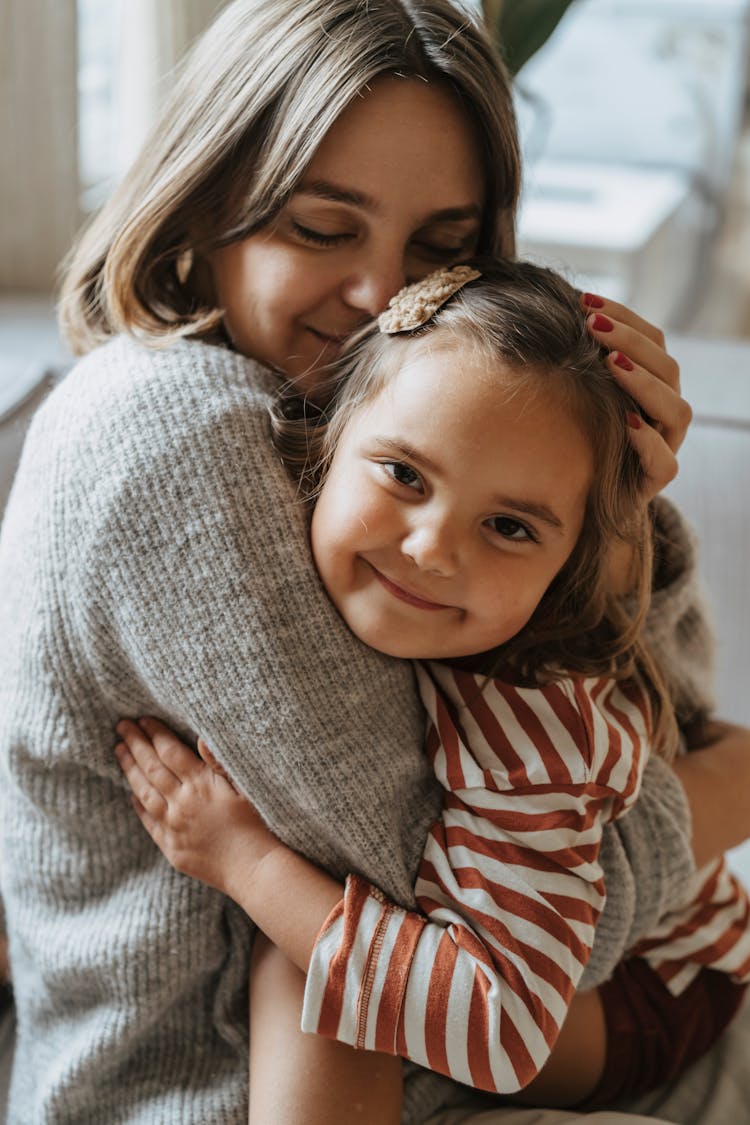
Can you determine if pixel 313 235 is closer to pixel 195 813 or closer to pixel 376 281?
pixel 376 281

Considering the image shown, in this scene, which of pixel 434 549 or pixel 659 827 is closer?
pixel 434 549

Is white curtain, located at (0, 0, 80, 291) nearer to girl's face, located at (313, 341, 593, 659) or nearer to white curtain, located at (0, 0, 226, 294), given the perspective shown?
white curtain, located at (0, 0, 226, 294)

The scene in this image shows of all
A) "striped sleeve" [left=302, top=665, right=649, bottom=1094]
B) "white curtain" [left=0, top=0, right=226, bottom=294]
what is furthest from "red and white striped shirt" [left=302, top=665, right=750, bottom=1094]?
"white curtain" [left=0, top=0, right=226, bottom=294]

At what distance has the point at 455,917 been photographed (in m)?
0.85

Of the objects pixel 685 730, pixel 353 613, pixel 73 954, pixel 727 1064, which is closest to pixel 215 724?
pixel 353 613

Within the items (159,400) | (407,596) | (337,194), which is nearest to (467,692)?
(407,596)

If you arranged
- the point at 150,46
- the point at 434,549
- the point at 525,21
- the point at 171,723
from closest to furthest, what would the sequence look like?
the point at 434,549 < the point at 171,723 < the point at 525,21 < the point at 150,46

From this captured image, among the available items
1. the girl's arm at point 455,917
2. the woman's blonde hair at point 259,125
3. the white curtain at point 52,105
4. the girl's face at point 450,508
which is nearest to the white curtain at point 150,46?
the white curtain at point 52,105

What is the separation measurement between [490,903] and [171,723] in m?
0.29

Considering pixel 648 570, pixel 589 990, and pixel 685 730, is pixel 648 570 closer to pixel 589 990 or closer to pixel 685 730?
pixel 685 730

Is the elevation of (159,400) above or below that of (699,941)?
above

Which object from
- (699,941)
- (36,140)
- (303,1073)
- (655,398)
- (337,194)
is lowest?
(699,941)

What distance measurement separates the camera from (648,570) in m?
0.98

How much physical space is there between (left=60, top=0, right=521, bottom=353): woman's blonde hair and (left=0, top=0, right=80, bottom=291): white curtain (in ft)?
2.65
